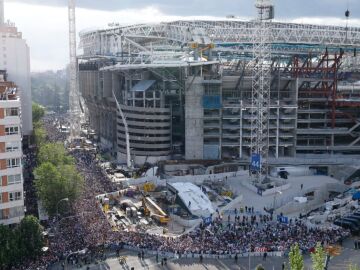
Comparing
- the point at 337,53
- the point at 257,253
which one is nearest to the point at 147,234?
the point at 257,253

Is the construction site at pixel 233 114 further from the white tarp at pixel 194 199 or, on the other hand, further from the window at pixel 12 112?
the window at pixel 12 112

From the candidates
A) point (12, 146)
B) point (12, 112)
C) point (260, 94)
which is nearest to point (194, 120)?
point (260, 94)

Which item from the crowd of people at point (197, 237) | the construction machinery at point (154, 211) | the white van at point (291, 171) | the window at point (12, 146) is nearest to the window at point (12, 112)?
the window at point (12, 146)

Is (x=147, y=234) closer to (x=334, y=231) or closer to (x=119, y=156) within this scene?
(x=334, y=231)

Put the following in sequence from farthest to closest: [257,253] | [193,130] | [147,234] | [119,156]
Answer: [119,156] → [193,130] → [147,234] → [257,253]

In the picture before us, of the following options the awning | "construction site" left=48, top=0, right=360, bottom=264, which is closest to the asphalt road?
"construction site" left=48, top=0, right=360, bottom=264

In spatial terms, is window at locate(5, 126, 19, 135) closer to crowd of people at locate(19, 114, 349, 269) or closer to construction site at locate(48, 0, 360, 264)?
crowd of people at locate(19, 114, 349, 269)
